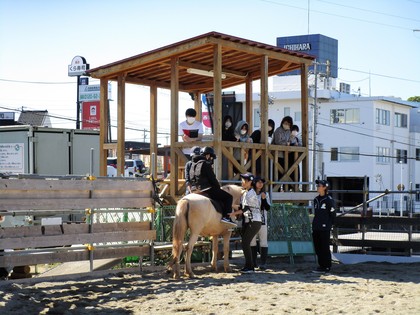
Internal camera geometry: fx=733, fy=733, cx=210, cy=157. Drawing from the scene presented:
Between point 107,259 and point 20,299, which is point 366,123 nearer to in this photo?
point 107,259

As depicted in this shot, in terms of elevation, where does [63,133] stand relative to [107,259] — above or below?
above

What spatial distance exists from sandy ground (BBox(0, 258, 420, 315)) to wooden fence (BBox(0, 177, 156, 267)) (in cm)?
42

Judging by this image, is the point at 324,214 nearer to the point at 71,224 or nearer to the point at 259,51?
the point at 259,51

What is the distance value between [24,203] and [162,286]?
8.61 ft

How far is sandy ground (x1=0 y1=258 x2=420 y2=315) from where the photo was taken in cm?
1001

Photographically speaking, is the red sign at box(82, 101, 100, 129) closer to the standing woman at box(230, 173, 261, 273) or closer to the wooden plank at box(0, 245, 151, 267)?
the standing woman at box(230, 173, 261, 273)

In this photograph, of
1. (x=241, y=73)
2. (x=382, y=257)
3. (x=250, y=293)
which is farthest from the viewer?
(x=241, y=73)

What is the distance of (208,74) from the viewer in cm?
1795

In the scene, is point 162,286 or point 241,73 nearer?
point 162,286

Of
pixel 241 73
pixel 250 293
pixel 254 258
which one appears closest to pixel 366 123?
pixel 241 73

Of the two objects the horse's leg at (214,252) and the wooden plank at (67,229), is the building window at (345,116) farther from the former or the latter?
the wooden plank at (67,229)

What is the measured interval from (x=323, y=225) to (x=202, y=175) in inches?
110

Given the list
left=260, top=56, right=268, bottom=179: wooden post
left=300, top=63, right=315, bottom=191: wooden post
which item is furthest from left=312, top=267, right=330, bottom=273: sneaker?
left=300, top=63, right=315, bottom=191: wooden post

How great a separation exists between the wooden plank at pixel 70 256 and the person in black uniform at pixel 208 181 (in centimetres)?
157
